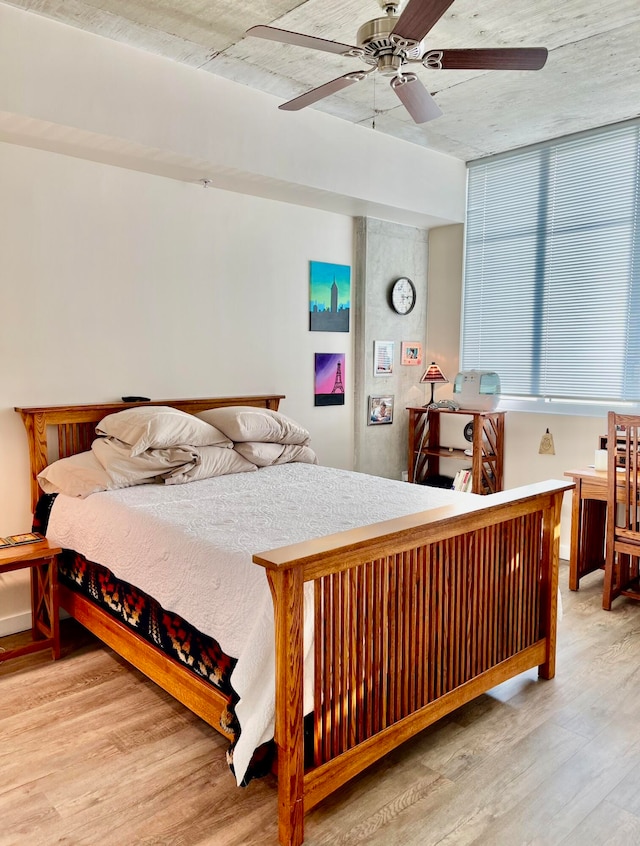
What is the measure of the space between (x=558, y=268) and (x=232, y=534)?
3.27 meters

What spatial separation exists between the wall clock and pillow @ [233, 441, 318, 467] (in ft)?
5.33

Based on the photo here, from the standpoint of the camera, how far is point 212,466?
3.34 metres

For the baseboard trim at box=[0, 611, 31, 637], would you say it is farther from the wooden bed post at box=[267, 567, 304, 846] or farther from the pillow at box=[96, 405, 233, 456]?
the wooden bed post at box=[267, 567, 304, 846]

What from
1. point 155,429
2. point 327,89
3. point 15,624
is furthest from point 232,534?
point 327,89

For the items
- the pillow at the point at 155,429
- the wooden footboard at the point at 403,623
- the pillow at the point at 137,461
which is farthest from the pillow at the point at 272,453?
the wooden footboard at the point at 403,623

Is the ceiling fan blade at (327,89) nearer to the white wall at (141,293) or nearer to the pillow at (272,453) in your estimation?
the white wall at (141,293)

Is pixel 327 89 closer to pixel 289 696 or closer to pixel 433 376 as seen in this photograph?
pixel 289 696

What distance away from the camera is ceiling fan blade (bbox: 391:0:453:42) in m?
1.88

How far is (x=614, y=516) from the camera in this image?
11.3 ft

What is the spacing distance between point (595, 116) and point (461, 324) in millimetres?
1678

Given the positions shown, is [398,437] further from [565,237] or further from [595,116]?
[595,116]

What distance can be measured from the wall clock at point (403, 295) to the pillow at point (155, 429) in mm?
2082

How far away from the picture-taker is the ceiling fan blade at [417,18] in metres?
1.88

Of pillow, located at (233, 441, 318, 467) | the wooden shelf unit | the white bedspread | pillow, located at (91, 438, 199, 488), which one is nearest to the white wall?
pillow, located at (91, 438, 199, 488)
